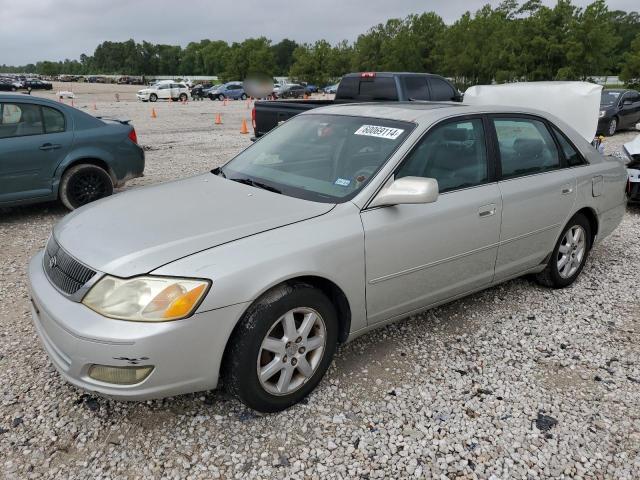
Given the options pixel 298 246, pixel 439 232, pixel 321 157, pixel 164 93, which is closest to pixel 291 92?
pixel 164 93

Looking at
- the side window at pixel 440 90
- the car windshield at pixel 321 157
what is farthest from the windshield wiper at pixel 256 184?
the side window at pixel 440 90

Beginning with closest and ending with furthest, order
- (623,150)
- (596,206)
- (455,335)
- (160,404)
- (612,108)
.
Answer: (160,404) → (455,335) → (596,206) → (623,150) → (612,108)

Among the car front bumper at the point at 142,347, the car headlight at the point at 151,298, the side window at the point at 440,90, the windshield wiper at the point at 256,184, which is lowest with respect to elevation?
the car front bumper at the point at 142,347

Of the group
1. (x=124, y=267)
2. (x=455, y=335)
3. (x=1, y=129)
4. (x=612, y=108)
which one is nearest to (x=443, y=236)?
(x=455, y=335)

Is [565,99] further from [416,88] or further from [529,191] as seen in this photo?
[416,88]

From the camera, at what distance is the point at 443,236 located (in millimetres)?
3266

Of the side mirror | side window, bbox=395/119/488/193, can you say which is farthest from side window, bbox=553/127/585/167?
the side mirror

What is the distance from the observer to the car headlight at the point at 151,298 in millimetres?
2312

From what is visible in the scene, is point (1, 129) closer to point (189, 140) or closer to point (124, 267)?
point (124, 267)

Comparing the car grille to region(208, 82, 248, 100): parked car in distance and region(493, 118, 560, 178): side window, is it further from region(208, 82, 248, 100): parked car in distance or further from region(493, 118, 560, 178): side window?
region(208, 82, 248, 100): parked car in distance

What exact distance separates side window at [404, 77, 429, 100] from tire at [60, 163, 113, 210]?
605 centimetres

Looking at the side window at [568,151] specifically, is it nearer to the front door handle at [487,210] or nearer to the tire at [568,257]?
the tire at [568,257]

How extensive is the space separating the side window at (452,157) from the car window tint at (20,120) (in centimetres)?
517

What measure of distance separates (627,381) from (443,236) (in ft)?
4.75
